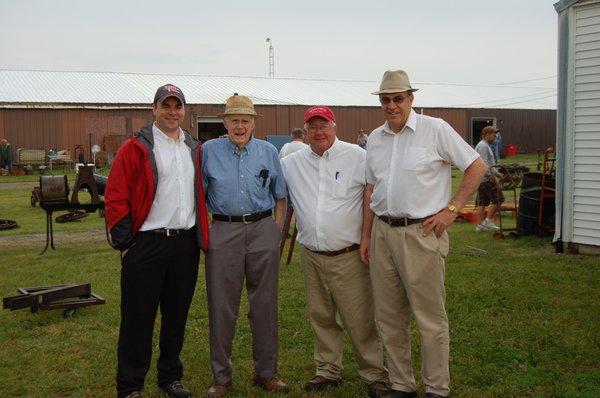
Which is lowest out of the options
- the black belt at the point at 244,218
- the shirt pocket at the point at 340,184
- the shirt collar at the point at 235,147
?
the black belt at the point at 244,218

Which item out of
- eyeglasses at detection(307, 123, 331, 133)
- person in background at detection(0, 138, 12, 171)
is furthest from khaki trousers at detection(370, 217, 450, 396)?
person in background at detection(0, 138, 12, 171)

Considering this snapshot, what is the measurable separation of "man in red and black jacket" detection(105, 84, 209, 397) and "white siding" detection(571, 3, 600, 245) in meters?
6.39

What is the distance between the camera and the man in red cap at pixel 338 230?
4445 mm

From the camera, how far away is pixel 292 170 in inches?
183

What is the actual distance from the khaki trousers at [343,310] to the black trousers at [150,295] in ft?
2.75

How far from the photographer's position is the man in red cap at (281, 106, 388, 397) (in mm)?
4445

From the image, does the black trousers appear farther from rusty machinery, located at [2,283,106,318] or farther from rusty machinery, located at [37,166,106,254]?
rusty machinery, located at [37,166,106,254]

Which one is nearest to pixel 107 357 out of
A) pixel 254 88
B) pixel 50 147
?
pixel 50 147

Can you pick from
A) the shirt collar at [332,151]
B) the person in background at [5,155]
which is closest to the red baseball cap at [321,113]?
the shirt collar at [332,151]

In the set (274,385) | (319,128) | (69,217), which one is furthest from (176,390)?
(69,217)

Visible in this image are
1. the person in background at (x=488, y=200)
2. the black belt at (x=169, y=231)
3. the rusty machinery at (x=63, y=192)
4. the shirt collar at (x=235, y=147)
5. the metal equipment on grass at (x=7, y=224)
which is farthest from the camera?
the metal equipment on grass at (x=7, y=224)

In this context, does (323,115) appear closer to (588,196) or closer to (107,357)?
(107,357)

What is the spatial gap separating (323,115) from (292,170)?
463 millimetres

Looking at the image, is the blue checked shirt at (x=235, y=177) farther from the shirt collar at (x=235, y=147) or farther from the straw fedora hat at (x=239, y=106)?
the straw fedora hat at (x=239, y=106)
